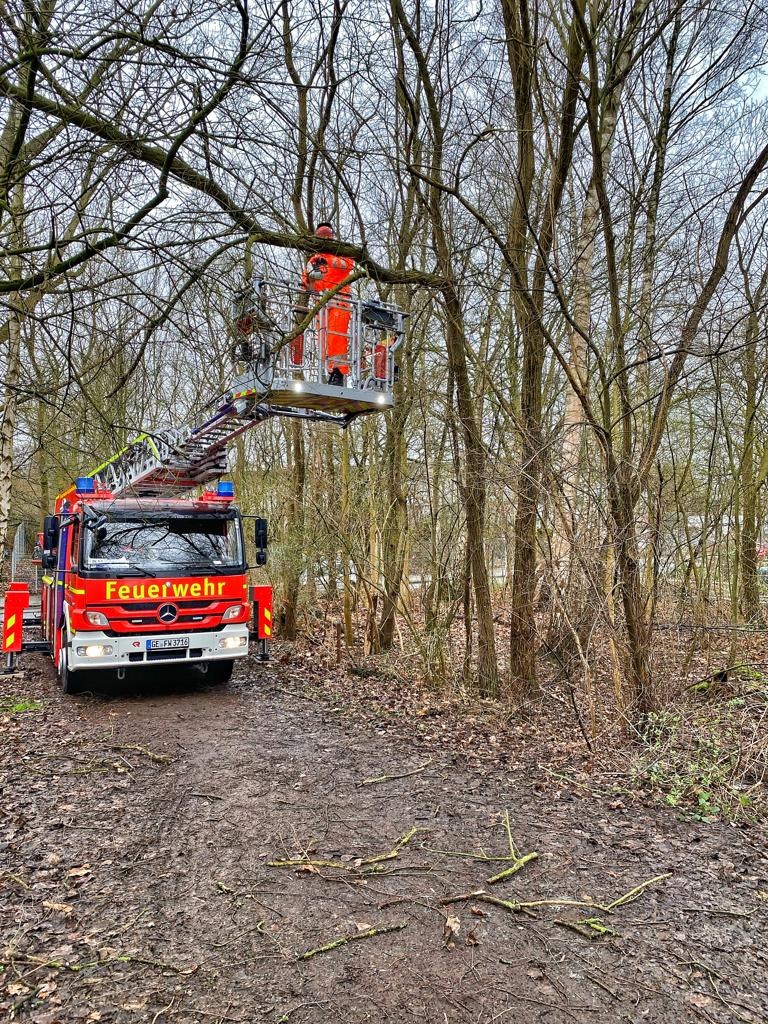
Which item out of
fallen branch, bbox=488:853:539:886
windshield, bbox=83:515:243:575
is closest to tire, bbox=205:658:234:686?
windshield, bbox=83:515:243:575

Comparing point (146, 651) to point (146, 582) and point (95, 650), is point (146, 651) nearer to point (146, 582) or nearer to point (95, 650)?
point (95, 650)

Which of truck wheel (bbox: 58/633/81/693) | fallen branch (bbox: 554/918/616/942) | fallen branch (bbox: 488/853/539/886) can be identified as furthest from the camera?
truck wheel (bbox: 58/633/81/693)

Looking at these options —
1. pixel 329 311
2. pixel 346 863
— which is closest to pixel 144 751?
pixel 346 863

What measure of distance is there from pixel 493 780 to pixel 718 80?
8.27 m

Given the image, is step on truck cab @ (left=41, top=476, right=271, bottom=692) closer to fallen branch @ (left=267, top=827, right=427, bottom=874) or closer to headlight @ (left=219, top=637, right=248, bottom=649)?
headlight @ (left=219, top=637, right=248, bottom=649)

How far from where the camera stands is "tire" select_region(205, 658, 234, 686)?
9.52m

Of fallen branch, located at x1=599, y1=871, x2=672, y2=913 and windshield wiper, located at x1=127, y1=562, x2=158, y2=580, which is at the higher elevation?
windshield wiper, located at x1=127, y1=562, x2=158, y2=580

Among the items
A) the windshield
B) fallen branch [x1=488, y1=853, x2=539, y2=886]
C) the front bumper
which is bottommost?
fallen branch [x1=488, y1=853, x2=539, y2=886]

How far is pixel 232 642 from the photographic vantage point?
8922 mm

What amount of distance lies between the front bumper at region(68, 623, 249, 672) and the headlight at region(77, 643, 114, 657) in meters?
0.01

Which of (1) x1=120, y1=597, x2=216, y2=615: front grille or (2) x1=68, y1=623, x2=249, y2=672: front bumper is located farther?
(1) x1=120, y1=597, x2=216, y2=615: front grille

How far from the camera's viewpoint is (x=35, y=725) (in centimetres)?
743

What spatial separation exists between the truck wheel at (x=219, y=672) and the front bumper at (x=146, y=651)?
53 cm

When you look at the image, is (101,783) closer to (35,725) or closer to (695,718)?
(35,725)
